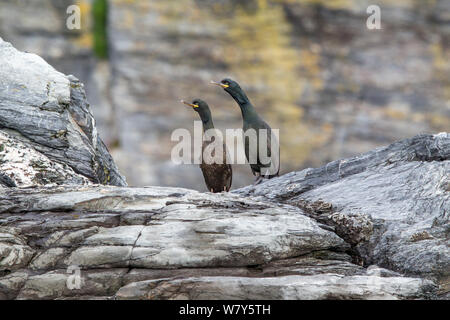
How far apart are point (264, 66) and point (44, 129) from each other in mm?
30453

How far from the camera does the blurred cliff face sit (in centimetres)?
4225

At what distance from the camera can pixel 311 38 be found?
43.1 meters

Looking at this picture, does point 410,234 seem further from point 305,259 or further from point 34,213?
point 34,213

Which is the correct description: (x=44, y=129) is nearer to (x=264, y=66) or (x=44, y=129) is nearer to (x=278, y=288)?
(x=278, y=288)

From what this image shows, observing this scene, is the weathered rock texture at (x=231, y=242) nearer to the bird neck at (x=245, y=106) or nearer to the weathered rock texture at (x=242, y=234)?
the weathered rock texture at (x=242, y=234)

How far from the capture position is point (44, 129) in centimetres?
1403

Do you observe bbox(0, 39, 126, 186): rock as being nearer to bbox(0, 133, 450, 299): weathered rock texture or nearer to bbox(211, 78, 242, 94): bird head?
bbox(0, 133, 450, 299): weathered rock texture

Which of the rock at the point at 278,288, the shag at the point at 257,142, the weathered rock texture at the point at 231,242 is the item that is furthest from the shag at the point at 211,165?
the rock at the point at 278,288

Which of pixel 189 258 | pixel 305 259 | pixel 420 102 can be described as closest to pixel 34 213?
pixel 189 258

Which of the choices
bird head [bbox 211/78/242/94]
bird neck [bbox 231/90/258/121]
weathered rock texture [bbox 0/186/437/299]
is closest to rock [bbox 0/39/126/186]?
weathered rock texture [bbox 0/186/437/299]

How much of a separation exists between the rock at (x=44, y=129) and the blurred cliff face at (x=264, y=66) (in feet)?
87.0

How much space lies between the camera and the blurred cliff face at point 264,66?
139 ft

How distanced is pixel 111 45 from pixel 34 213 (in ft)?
108

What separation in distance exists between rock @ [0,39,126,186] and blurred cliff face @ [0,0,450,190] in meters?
26.5
